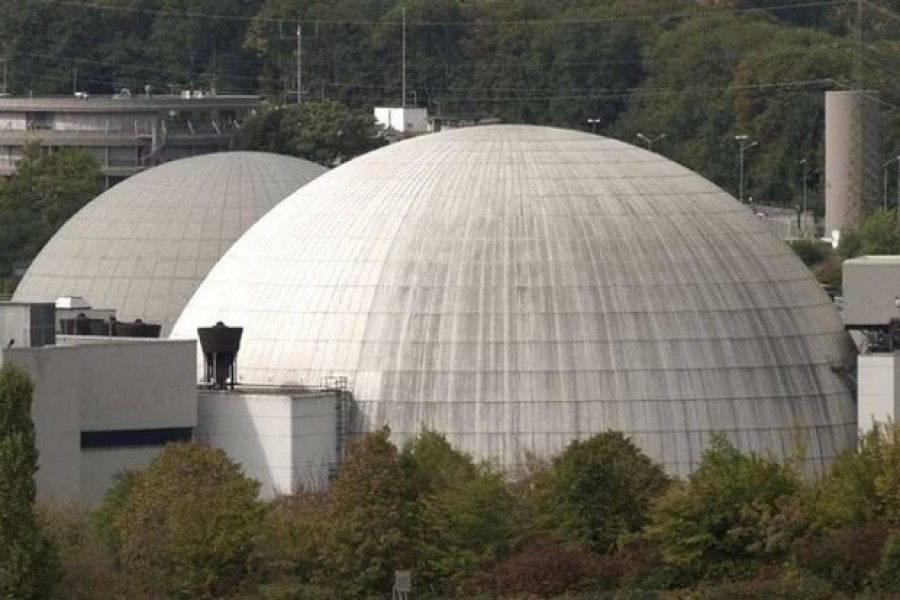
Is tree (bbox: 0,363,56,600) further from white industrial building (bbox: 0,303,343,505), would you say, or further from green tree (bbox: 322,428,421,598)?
white industrial building (bbox: 0,303,343,505)

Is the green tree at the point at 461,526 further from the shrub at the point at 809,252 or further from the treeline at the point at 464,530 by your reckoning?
the shrub at the point at 809,252

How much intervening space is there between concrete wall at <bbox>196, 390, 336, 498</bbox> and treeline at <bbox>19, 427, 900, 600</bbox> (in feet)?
13.4

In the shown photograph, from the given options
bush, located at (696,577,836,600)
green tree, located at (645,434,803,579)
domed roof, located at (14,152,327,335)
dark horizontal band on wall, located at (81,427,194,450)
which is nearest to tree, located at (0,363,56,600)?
dark horizontal band on wall, located at (81,427,194,450)

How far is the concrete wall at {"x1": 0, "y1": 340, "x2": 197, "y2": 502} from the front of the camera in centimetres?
8312

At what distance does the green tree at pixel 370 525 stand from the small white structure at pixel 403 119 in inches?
4480

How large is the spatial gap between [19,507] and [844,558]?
1630 centimetres

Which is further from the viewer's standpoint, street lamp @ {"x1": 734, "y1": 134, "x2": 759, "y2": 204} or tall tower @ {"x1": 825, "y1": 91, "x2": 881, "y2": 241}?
street lamp @ {"x1": 734, "y1": 134, "x2": 759, "y2": 204}

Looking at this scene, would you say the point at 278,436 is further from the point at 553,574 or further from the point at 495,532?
the point at 553,574

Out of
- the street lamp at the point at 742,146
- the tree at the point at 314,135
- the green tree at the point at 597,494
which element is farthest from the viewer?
the street lamp at the point at 742,146

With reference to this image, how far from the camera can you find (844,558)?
7688 cm

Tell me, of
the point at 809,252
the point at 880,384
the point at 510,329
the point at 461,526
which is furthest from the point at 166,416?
the point at 809,252

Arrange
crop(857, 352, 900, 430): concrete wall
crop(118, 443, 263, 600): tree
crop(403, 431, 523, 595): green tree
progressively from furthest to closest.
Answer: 1. crop(857, 352, 900, 430): concrete wall
2. crop(403, 431, 523, 595): green tree
3. crop(118, 443, 263, 600): tree

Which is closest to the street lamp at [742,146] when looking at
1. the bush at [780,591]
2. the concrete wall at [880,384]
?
the concrete wall at [880,384]

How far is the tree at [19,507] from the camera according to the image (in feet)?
241
